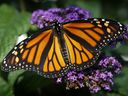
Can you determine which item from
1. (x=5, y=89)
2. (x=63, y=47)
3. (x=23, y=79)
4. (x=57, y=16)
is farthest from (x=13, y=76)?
(x=63, y=47)

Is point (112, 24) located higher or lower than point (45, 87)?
higher

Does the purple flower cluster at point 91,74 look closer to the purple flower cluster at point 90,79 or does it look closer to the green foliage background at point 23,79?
the purple flower cluster at point 90,79

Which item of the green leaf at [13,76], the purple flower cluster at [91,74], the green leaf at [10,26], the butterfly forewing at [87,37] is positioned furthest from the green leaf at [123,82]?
the green leaf at [10,26]

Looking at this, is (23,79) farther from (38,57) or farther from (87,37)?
(87,37)

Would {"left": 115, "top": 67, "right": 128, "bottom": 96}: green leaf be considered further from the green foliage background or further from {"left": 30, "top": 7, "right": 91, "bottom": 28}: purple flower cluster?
{"left": 30, "top": 7, "right": 91, "bottom": 28}: purple flower cluster

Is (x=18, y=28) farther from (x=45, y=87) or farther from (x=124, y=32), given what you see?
(x=124, y=32)

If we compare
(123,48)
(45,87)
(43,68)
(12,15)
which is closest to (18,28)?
(12,15)
